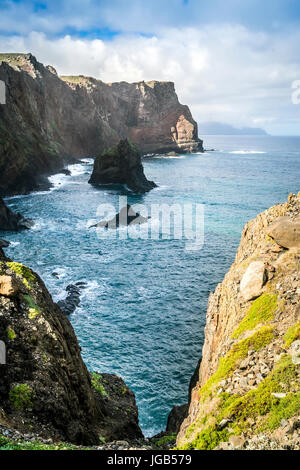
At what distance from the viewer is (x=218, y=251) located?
4734 cm

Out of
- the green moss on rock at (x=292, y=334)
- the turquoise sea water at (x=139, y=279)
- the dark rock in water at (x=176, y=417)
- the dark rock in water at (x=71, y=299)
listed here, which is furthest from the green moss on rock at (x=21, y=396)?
the dark rock in water at (x=71, y=299)

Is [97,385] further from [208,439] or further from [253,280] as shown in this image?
[208,439]

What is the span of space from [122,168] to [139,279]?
61.9 m

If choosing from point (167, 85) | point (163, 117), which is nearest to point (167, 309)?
point (163, 117)

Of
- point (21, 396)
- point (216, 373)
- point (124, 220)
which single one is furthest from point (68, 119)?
point (216, 373)

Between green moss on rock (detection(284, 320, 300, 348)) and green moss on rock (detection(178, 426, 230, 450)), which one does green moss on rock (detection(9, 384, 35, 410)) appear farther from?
green moss on rock (detection(284, 320, 300, 348))

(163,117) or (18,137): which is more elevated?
(163,117)

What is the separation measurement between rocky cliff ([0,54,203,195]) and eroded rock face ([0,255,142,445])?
6263cm

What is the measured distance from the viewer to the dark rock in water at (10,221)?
175ft

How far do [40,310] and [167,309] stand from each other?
21.2 m

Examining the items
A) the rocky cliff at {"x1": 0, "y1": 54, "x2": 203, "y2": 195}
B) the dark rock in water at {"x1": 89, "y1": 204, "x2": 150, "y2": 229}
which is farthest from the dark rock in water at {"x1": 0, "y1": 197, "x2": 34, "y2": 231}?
the rocky cliff at {"x1": 0, "y1": 54, "x2": 203, "y2": 195}

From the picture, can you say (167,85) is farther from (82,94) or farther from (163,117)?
(82,94)

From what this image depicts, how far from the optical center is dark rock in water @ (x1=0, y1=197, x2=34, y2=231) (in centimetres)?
5322

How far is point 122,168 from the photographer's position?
95.7m
